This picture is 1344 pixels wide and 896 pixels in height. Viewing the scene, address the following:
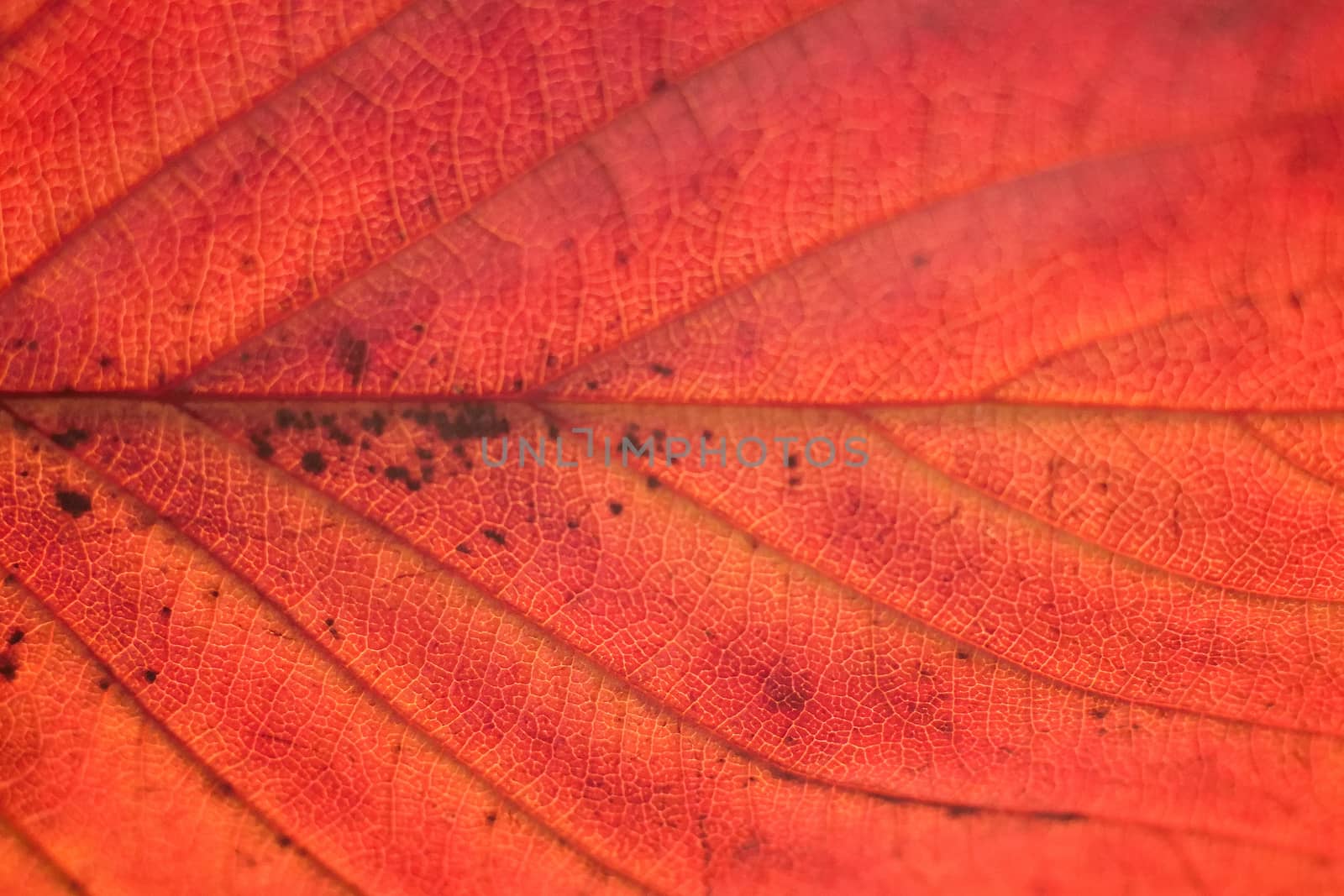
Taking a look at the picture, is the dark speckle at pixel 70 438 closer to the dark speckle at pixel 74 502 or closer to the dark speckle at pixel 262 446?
the dark speckle at pixel 74 502

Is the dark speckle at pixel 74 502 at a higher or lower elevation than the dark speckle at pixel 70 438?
lower

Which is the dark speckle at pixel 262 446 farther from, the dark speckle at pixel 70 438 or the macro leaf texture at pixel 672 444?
the dark speckle at pixel 70 438

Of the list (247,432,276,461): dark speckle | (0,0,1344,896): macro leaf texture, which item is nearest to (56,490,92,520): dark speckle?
(0,0,1344,896): macro leaf texture

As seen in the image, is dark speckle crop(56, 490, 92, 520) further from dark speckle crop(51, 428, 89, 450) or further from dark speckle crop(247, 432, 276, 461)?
dark speckle crop(247, 432, 276, 461)

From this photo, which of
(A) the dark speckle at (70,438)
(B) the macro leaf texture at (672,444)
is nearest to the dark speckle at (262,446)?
(B) the macro leaf texture at (672,444)

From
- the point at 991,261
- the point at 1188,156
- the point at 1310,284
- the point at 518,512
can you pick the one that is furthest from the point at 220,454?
the point at 1310,284
